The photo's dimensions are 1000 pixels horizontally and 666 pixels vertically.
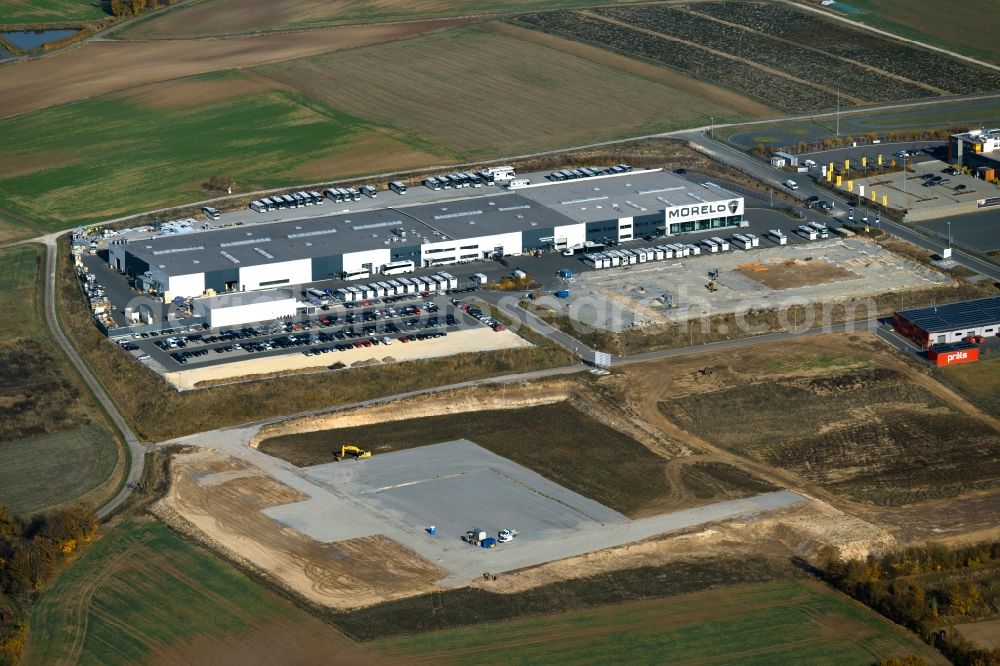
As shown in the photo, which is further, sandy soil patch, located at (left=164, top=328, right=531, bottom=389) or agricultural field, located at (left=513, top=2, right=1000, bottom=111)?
agricultural field, located at (left=513, top=2, right=1000, bottom=111)

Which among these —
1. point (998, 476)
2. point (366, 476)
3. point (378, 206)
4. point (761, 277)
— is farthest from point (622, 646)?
point (378, 206)

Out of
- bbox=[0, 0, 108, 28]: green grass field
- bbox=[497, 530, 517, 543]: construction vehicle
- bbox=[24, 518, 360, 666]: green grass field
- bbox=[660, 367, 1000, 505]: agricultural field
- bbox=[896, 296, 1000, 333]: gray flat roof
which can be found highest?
bbox=[0, 0, 108, 28]: green grass field

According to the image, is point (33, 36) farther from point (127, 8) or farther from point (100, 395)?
point (100, 395)

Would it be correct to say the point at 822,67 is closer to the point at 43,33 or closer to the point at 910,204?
the point at 910,204

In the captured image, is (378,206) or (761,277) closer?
(761,277)

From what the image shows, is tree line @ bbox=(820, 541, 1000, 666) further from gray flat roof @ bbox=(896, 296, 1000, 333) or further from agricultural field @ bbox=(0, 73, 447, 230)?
agricultural field @ bbox=(0, 73, 447, 230)

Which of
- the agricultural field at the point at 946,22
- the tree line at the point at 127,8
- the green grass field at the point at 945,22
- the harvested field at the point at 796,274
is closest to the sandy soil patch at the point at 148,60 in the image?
the tree line at the point at 127,8

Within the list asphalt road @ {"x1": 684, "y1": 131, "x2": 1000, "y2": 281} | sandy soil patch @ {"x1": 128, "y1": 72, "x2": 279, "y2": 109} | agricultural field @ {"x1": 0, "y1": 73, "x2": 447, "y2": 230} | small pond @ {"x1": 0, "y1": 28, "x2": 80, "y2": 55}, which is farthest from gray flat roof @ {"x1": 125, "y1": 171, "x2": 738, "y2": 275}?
small pond @ {"x1": 0, "y1": 28, "x2": 80, "y2": 55}

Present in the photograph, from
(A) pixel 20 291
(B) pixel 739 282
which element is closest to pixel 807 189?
(B) pixel 739 282
